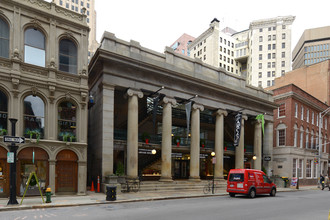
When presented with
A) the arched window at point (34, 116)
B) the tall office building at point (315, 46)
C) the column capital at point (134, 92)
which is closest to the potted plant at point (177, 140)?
the column capital at point (134, 92)

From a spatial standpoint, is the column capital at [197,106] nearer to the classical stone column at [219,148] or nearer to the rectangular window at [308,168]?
the classical stone column at [219,148]

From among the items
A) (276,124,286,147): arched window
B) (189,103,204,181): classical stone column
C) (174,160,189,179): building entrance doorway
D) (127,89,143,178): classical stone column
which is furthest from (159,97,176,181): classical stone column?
(276,124,286,147): arched window

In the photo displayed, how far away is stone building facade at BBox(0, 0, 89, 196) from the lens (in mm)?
17562

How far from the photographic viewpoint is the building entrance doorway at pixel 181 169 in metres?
33.4

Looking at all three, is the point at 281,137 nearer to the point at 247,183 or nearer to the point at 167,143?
the point at 167,143

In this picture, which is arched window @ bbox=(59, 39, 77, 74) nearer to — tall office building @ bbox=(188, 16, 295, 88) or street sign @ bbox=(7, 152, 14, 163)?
street sign @ bbox=(7, 152, 14, 163)

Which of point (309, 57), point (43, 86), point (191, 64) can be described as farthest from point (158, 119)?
point (309, 57)

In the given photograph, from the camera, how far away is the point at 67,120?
19891 mm

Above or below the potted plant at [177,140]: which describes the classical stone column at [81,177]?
below

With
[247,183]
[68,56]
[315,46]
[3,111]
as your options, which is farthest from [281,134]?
[315,46]

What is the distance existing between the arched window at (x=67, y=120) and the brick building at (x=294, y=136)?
97.2 feet

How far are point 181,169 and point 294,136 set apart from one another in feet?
56.6

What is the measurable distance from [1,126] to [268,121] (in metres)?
30.3

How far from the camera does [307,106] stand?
42.4 metres
